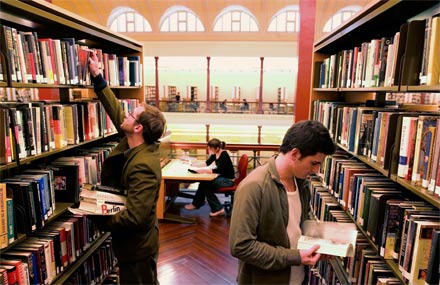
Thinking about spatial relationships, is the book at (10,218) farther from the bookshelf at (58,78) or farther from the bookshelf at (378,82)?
the bookshelf at (378,82)


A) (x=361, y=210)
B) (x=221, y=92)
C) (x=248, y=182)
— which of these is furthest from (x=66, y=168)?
(x=221, y=92)

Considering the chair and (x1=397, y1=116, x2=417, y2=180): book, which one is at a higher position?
(x1=397, y1=116, x2=417, y2=180): book

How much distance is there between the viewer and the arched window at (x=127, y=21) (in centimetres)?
1041

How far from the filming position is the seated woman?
466 cm

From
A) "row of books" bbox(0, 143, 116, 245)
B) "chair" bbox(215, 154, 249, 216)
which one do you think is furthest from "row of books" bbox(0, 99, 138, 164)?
"chair" bbox(215, 154, 249, 216)

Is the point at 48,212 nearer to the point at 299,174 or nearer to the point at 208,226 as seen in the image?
the point at 299,174

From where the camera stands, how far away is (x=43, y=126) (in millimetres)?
1879

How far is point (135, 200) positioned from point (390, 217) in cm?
132

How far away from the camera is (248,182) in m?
1.42

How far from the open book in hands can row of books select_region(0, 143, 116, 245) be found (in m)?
1.42

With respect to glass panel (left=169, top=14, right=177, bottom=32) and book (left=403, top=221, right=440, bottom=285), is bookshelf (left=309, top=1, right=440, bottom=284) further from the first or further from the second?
glass panel (left=169, top=14, right=177, bottom=32)

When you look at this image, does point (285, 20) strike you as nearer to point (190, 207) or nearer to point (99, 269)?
point (190, 207)

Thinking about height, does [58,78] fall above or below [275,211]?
above

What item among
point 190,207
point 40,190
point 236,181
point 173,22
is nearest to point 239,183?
point 40,190
